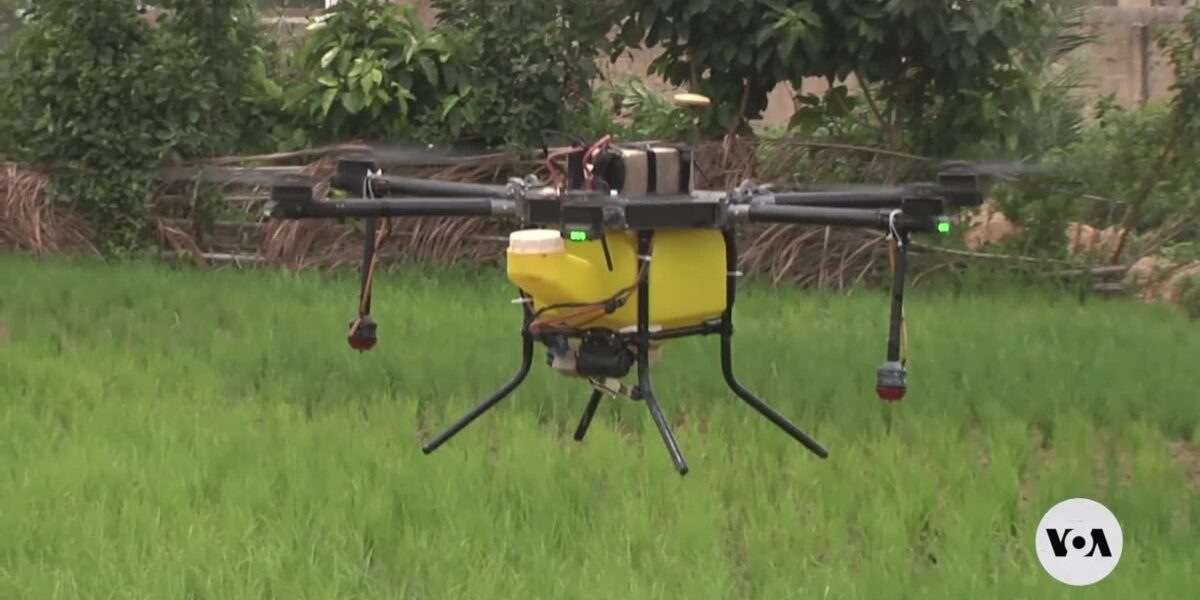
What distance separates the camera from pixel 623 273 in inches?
131

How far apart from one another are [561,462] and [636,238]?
659 millimetres

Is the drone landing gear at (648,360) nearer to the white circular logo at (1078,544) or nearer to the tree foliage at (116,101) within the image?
the white circular logo at (1078,544)

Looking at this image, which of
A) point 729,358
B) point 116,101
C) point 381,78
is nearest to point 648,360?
point 729,358

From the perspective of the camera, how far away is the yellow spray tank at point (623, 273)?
3.23m

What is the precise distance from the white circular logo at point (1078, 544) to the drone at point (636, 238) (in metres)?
0.40

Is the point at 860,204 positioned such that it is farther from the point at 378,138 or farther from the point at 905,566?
the point at 378,138

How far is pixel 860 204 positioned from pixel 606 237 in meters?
0.65

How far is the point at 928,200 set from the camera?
10.0 feet

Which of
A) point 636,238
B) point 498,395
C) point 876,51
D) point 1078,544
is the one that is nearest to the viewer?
Answer: point 1078,544

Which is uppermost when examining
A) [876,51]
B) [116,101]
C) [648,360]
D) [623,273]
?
[876,51]

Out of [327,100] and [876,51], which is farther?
[327,100]

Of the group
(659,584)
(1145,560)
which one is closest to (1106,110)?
(1145,560)

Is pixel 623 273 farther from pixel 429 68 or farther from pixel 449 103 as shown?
pixel 429 68

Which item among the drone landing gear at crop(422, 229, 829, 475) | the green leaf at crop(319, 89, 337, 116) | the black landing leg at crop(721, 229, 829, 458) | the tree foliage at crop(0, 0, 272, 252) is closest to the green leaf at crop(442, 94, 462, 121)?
the green leaf at crop(319, 89, 337, 116)
